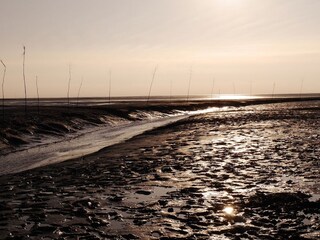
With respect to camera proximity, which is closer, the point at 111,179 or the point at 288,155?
the point at 111,179

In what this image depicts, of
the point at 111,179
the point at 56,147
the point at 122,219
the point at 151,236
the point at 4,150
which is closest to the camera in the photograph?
Answer: the point at 151,236

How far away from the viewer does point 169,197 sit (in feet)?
35.6

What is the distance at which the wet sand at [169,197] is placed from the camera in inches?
319

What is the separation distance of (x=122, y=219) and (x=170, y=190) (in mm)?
3012

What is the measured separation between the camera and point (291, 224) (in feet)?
26.7

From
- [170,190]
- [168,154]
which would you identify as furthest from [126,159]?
[170,190]

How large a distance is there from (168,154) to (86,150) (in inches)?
235

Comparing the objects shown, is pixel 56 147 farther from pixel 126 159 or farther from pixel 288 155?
pixel 288 155

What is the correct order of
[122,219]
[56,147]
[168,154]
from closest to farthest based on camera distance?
[122,219] → [168,154] → [56,147]

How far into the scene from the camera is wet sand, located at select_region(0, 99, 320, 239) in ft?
26.6

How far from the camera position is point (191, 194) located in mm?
11055

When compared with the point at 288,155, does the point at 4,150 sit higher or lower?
lower

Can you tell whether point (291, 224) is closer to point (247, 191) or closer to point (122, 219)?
point (247, 191)

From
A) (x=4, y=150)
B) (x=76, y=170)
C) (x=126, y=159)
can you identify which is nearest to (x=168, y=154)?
(x=126, y=159)
